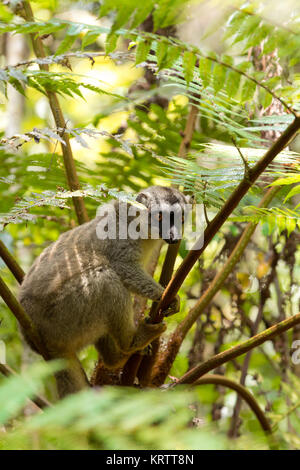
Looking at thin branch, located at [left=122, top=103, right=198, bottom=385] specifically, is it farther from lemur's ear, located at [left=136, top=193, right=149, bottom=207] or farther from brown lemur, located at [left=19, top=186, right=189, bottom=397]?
lemur's ear, located at [left=136, top=193, right=149, bottom=207]

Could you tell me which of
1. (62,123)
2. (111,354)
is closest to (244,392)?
(111,354)

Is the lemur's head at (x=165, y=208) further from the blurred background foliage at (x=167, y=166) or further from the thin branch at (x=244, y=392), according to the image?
the thin branch at (x=244, y=392)

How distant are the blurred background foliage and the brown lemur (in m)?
0.34

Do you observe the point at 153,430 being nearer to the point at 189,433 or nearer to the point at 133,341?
the point at 189,433

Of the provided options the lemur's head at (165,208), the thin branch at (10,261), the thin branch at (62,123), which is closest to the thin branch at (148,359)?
the lemur's head at (165,208)

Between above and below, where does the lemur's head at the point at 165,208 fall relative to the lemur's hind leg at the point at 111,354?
above

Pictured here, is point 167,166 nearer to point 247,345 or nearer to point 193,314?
point 193,314

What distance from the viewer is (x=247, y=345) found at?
2.98 m

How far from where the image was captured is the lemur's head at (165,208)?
3789 mm

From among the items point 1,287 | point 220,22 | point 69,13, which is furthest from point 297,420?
point 69,13

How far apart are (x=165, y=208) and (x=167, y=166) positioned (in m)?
0.99

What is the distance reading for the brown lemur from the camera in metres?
3.55

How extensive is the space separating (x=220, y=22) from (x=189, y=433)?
1750mm

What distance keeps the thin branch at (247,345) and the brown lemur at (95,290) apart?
0.51 meters
